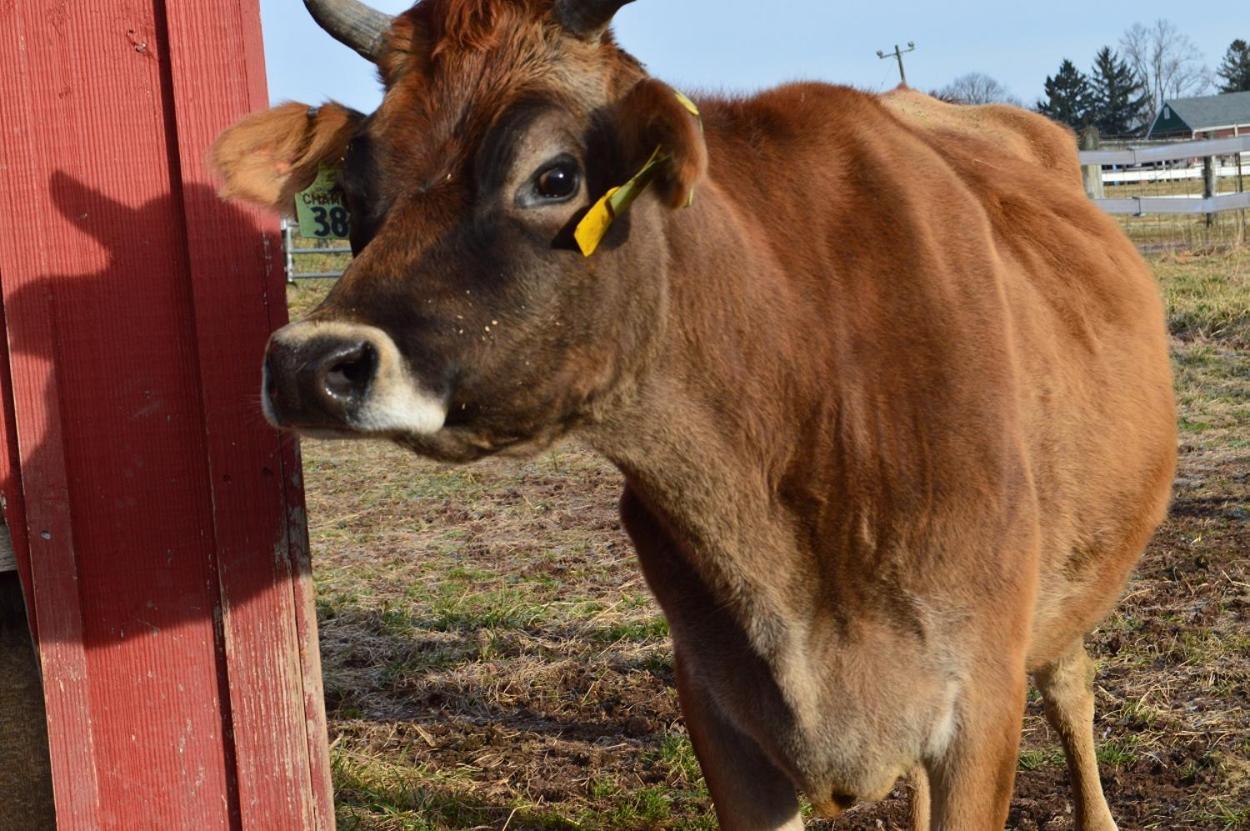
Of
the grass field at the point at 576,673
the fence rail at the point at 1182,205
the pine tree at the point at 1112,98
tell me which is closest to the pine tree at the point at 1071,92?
the pine tree at the point at 1112,98

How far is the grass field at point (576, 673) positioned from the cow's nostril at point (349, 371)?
2469mm

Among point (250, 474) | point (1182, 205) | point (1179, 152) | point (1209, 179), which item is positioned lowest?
point (250, 474)

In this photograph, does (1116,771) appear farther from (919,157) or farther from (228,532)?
(228,532)

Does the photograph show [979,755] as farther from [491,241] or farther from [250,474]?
[250,474]

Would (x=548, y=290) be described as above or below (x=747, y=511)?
above

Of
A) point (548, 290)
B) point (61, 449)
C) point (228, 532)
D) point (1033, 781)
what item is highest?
point (548, 290)

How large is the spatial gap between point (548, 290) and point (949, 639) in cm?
132

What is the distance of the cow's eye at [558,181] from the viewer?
9.42 ft

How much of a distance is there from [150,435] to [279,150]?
2.59ft

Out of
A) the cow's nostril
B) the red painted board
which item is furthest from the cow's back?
the red painted board

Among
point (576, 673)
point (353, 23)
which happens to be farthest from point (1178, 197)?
point (353, 23)

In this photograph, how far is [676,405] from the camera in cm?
320

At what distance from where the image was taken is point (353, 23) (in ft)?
11.0

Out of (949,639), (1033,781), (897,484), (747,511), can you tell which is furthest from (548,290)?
(1033,781)
